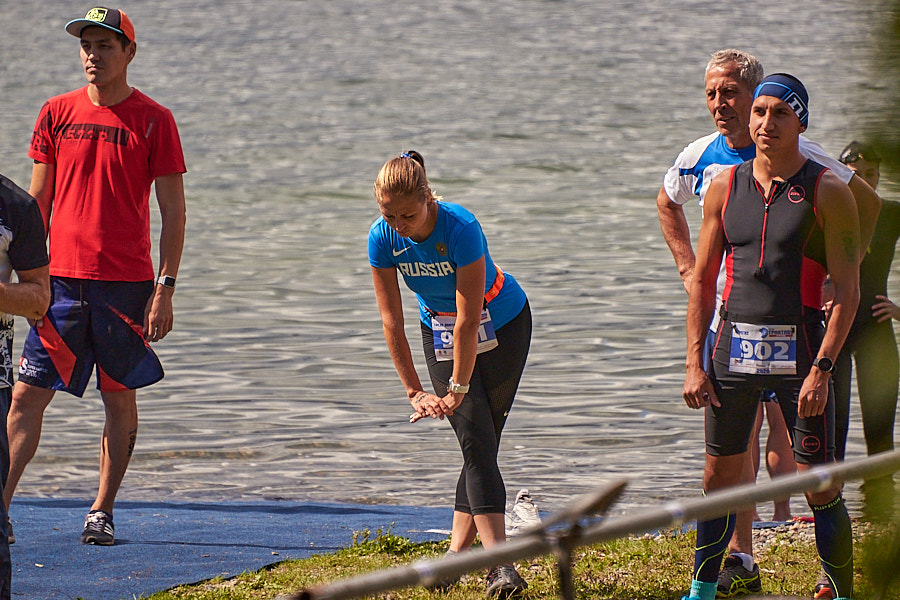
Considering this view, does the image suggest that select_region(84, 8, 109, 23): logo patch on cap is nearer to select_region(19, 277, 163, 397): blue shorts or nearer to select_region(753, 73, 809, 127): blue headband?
select_region(19, 277, 163, 397): blue shorts

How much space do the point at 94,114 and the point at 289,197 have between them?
19509mm

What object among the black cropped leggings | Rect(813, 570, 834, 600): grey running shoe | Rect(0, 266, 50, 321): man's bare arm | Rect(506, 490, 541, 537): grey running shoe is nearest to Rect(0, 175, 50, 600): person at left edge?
Rect(0, 266, 50, 321): man's bare arm

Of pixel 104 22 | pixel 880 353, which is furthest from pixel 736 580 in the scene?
pixel 880 353

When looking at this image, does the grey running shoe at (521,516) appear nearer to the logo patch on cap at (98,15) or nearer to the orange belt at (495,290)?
the orange belt at (495,290)

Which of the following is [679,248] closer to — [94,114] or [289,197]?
[94,114]

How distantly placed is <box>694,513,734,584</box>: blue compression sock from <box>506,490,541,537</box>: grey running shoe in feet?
4.33

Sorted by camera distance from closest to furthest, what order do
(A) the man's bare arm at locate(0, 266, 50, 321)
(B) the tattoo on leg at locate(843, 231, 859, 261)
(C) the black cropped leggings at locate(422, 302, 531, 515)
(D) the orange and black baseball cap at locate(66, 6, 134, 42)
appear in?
(A) the man's bare arm at locate(0, 266, 50, 321) < (B) the tattoo on leg at locate(843, 231, 859, 261) < (C) the black cropped leggings at locate(422, 302, 531, 515) < (D) the orange and black baseball cap at locate(66, 6, 134, 42)

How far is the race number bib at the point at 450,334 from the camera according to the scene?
4715 millimetres

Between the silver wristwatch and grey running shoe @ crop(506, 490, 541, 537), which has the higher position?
the silver wristwatch

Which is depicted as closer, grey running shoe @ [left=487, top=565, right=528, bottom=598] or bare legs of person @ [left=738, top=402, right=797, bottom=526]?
grey running shoe @ [left=487, top=565, right=528, bottom=598]

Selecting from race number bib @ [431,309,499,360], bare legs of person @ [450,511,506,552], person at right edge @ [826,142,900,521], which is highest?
person at right edge @ [826,142,900,521]

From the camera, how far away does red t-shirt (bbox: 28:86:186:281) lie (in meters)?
5.43

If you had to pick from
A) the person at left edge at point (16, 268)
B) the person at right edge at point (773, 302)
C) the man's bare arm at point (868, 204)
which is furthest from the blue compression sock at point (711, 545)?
the person at left edge at point (16, 268)

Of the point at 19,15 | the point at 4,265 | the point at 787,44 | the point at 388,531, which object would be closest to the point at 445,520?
Result: the point at 388,531
